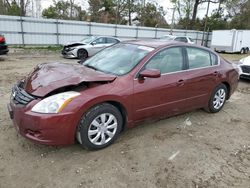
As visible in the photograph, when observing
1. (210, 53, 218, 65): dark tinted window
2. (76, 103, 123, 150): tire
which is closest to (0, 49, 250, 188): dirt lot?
(76, 103, 123, 150): tire

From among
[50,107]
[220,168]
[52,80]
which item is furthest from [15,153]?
[220,168]

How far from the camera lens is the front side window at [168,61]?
3691 millimetres

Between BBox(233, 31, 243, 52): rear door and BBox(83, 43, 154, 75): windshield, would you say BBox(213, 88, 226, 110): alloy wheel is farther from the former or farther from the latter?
BBox(233, 31, 243, 52): rear door

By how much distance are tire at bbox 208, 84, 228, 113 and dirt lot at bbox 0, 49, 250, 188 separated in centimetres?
62

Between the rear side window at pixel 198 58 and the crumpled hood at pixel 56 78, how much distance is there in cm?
166

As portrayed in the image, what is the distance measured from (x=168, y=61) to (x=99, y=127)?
162cm

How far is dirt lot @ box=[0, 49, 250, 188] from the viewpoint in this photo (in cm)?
268

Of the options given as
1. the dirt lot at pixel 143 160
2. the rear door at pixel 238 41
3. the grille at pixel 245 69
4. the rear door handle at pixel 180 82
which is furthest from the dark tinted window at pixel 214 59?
the rear door at pixel 238 41

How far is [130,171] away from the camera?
9.35ft

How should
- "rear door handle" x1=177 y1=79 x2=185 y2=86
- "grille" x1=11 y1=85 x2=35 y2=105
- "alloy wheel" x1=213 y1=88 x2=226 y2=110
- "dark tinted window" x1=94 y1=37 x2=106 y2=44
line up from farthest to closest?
"dark tinted window" x1=94 y1=37 x2=106 y2=44 < "alloy wheel" x1=213 y1=88 x2=226 y2=110 < "rear door handle" x1=177 y1=79 x2=185 y2=86 < "grille" x1=11 y1=85 x2=35 y2=105

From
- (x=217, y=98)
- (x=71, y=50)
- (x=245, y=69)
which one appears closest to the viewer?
(x=217, y=98)

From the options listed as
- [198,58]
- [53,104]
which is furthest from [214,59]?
[53,104]

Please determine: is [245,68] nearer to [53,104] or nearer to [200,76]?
[200,76]

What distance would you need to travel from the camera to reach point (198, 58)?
438 cm
